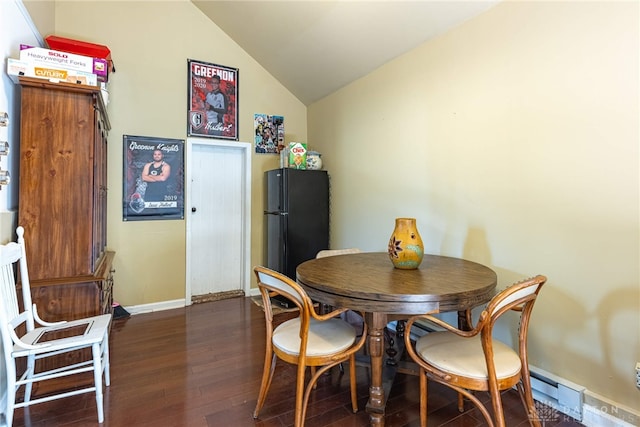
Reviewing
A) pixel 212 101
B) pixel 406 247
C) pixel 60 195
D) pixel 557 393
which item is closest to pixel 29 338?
pixel 60 195

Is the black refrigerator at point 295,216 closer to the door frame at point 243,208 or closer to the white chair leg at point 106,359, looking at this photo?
the door frame at point 243,208

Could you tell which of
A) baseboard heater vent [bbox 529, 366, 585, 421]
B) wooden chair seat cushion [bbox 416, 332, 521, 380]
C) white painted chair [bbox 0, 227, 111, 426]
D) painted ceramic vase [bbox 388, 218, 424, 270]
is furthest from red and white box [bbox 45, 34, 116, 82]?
baseboard heater vent [bbox 529, 366, 585, 421]

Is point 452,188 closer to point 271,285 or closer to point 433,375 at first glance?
point 433,375

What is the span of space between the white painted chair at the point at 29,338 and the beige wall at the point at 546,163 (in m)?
2.37

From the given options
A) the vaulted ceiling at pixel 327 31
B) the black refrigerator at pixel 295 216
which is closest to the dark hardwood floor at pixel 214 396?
the black refrigerator at pixel 295 216

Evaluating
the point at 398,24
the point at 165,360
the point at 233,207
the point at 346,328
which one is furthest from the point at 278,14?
the point at 165,360

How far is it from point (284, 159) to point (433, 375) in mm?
2909

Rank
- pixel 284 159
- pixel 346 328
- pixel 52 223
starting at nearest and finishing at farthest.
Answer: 1. pixel 346 328
2. pixel 52 223
3. pixel 284 159

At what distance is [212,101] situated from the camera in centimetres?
374

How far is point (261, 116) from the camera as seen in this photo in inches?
159

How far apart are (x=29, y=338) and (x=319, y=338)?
5.20 feet

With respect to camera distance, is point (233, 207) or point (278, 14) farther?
point (233, 207)

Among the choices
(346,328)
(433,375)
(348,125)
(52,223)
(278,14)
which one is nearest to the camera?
(433,375)

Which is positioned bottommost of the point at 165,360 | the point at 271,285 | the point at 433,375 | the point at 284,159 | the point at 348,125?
the point at 165,360
